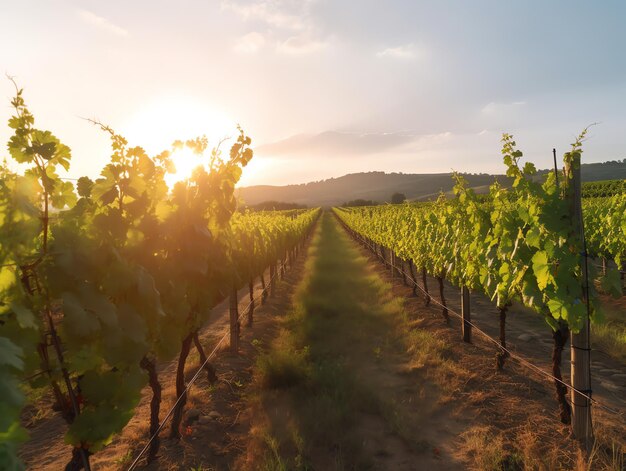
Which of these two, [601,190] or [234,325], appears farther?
[601,190]

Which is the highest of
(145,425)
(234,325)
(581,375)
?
(581,375)

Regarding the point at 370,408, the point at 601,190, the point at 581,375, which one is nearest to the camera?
the point at 581,375

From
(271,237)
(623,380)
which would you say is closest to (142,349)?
(623,380)

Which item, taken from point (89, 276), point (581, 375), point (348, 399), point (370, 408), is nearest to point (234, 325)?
point (348, 399)

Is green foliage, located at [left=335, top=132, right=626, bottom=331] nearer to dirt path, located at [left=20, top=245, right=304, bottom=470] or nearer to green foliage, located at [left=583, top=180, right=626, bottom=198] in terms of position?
dirt path, located at [left=20, top=245, right=304, bottom=470]

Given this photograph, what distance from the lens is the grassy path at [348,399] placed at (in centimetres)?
453

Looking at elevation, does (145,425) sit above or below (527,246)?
below

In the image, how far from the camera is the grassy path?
4.53 meters

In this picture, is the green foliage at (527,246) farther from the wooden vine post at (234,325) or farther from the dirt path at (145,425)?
the wooden vine post at (234,325)

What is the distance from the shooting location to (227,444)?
4863 mm

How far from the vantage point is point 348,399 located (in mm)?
5715

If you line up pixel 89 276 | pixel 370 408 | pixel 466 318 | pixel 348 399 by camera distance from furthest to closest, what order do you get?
1. pixel 466 318
2. pixel 348 399
3. pixel 370 408
4. pixel 89 276

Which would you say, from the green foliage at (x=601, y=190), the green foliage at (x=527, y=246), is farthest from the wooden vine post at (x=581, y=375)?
the green foliage at (x=601, y=190)

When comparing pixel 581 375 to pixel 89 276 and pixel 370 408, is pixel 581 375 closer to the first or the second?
pixel 370 408
